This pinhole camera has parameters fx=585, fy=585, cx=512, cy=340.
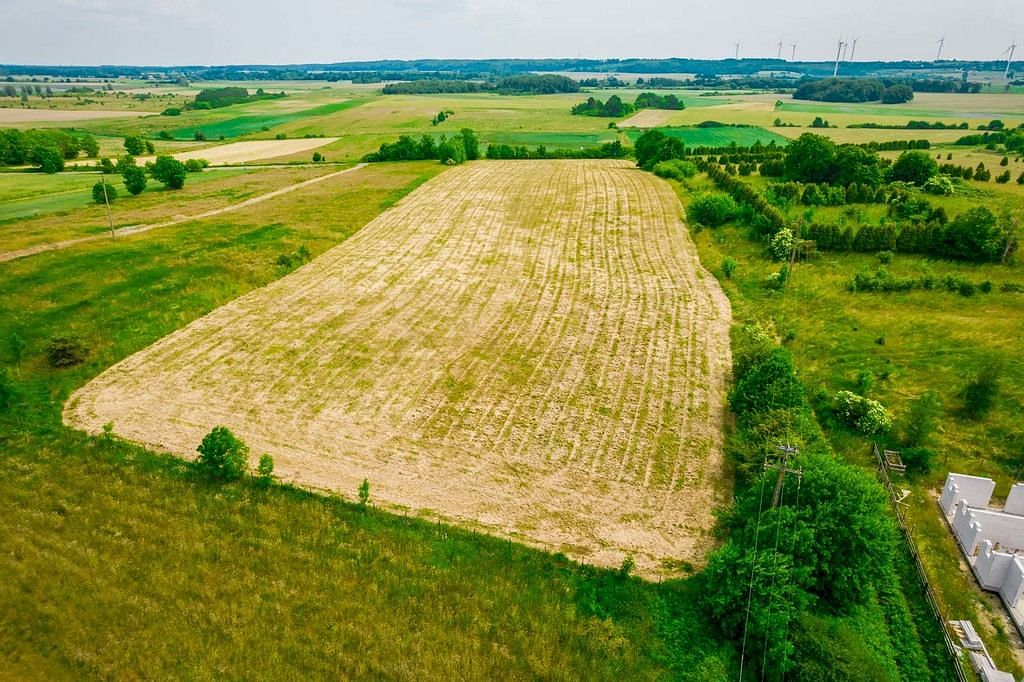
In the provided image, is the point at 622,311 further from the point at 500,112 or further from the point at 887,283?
the point at 500,112

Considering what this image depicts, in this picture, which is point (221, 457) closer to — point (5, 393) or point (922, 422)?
point (5, 393)

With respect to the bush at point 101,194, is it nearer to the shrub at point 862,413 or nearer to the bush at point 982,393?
the shrub at point 862,413

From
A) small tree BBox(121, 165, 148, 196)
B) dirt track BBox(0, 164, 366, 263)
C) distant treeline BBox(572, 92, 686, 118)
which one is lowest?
dirt track BBox(0, 164, 366, 263)

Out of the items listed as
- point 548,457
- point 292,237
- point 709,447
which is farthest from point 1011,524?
point 292,237

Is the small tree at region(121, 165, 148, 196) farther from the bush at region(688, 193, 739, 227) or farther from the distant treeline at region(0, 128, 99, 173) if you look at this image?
the bush at region(688, 193, 739, 227)

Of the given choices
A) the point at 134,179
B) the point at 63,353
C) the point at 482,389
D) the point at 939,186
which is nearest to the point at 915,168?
the point at 939,186

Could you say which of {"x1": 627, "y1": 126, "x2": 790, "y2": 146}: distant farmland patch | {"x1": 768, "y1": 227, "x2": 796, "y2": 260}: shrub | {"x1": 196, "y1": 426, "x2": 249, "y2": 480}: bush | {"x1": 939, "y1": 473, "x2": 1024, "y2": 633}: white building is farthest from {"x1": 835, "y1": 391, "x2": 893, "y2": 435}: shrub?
{"x1": 627, "y1": 126, "x2": 790, "y2": 146}: distant farmland patch

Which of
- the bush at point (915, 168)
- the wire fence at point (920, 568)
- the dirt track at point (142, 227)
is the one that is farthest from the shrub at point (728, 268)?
the dirt track at point (142, 227)
